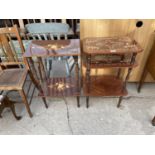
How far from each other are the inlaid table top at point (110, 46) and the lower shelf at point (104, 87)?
16.9 inches

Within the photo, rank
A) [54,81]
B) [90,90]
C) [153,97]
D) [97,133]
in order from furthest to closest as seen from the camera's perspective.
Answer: [153,97] < [54,81] < [90,90] < [97,133]

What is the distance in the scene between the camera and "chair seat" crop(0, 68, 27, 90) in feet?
3.99

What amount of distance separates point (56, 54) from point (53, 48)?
0.11 meters

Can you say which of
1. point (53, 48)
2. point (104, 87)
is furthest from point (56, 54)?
point (104, 87)

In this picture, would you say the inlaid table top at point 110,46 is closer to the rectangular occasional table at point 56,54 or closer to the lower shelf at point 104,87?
the rectangular occasional table at point 56,54

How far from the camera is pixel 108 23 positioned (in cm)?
124

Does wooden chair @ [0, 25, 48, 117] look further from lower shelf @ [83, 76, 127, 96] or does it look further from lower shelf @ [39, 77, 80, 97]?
lower shelf @ [83, 76, 127, 96]

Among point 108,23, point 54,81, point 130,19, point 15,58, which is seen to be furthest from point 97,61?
point 15,58

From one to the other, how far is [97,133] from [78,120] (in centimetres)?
25

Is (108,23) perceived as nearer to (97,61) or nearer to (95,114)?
(97,61)

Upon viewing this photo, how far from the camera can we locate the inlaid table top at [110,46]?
3.34 feet

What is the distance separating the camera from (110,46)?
42.9 inches

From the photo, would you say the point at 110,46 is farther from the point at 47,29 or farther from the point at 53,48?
the point at 47,29
